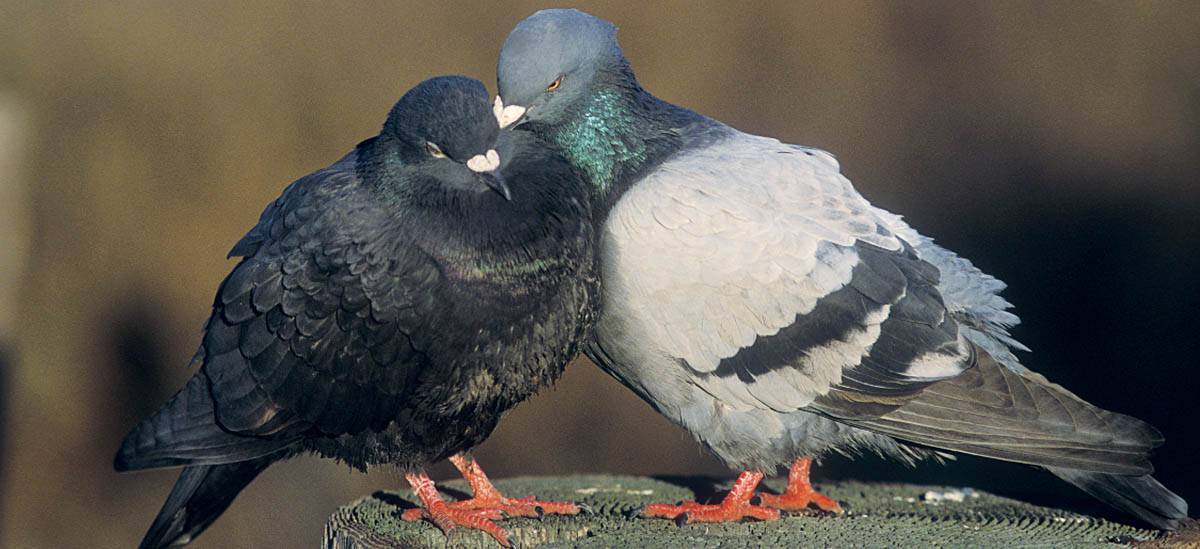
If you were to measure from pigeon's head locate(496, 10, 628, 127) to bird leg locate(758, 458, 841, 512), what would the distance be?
156 centimetres

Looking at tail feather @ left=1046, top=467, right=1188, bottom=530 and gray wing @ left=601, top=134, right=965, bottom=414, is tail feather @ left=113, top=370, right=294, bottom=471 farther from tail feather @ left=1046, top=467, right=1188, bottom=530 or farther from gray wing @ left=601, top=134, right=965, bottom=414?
tail feather @ left=1046, top=467, right=1188, bottom=530

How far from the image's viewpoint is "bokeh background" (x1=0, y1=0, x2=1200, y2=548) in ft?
18.8

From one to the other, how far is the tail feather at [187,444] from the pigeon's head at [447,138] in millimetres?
920

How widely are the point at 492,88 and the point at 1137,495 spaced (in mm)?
3936

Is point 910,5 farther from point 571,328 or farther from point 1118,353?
point 571,328

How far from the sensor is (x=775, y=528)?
3.63m

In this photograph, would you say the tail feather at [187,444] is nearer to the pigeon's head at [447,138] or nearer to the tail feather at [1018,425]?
the pigeon's head at [447,138]

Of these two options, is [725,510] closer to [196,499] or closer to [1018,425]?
[1018,425]

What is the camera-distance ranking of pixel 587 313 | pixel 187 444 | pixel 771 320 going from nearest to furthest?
pixel 187 444, pixel 587 313, pixel 771 320

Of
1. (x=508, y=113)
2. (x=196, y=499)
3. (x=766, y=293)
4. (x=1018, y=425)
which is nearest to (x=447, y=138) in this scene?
(x=508, y=113)

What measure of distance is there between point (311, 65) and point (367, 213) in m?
3.04

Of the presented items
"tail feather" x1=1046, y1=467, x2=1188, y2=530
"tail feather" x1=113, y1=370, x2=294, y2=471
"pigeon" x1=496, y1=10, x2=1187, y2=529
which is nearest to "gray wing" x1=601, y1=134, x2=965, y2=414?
"pigeon" x1=496, y1=10, x2=1187, y2=529

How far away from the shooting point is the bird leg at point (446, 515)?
3508 millimetres

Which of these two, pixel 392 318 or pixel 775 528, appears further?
pixel 775 528
